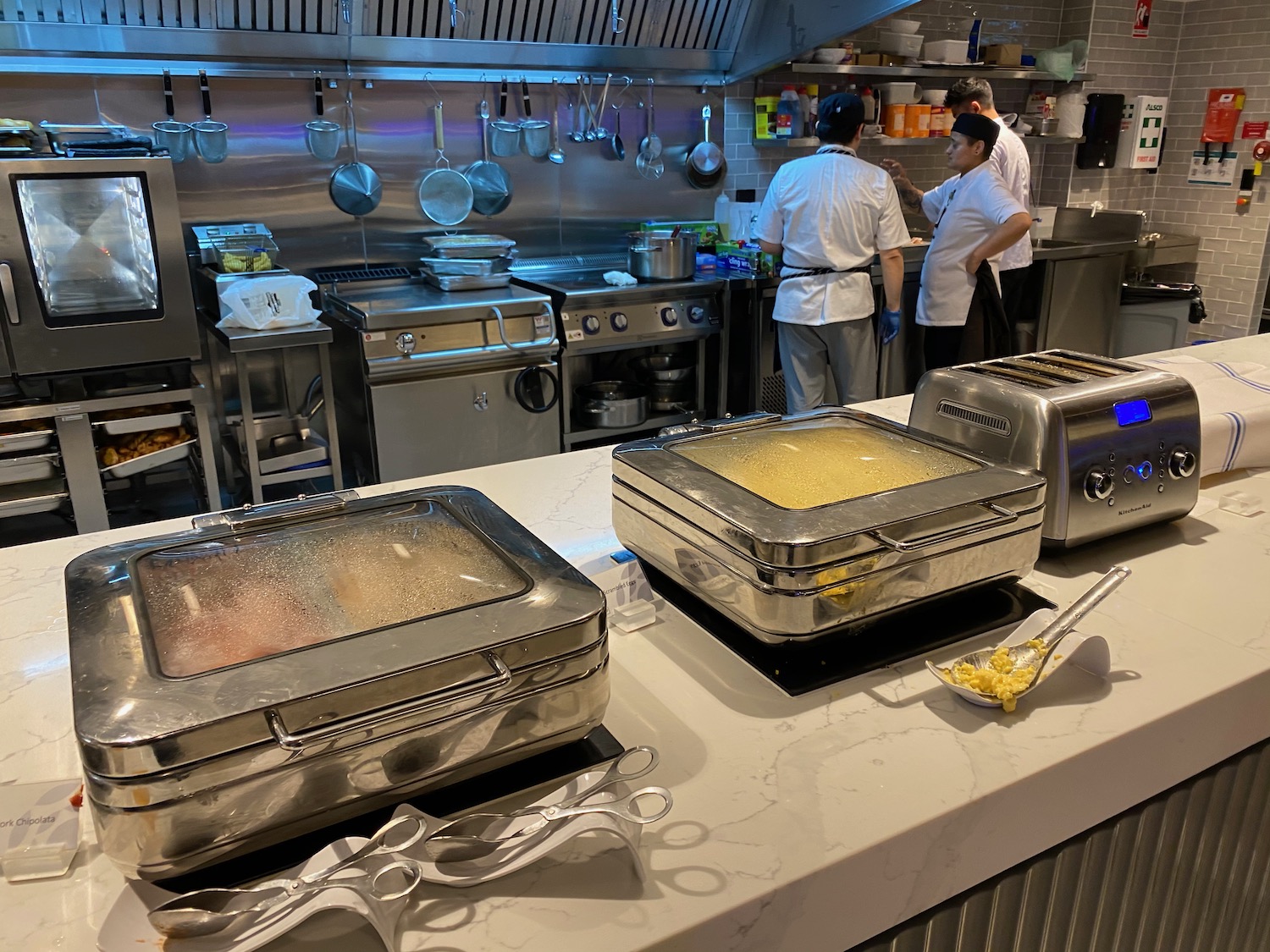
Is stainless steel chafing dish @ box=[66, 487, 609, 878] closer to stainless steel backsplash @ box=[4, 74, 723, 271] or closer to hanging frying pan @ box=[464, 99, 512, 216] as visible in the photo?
stainless steel backsplash @ box=[4, 74, 723, 271]

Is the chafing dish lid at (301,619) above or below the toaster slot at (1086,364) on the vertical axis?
below

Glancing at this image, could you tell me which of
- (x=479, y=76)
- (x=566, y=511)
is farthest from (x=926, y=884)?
(x=479, y=76)

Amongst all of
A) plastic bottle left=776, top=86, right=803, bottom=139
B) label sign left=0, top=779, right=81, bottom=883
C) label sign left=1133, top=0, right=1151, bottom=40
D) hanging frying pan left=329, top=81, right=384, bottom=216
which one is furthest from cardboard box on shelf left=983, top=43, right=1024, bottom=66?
label sign left=0, top=779, right=81, bottom=883

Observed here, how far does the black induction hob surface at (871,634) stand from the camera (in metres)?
1.15

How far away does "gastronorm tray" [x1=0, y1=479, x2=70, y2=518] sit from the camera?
311cm

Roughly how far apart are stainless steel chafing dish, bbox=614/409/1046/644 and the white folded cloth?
66 cm

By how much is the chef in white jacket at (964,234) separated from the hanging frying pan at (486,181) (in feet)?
6.50

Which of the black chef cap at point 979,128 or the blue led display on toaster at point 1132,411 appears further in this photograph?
the black chef cap at point 979,128

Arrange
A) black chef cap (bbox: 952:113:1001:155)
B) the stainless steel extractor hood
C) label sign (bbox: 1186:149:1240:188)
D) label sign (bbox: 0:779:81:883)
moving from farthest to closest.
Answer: label sign (bbox: 1186:149:1240:188) < black chef cap (bbox: 952:113:1001:155) < the stainless steel extractor hood < label sign (bbox: 0:779:81:883)

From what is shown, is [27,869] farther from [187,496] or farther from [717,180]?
[717,180]

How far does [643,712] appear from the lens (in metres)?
1.09

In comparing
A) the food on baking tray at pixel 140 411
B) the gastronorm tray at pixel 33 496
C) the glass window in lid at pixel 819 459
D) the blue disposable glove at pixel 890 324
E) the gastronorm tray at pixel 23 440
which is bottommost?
the gastronorm tray at pixel 33 496

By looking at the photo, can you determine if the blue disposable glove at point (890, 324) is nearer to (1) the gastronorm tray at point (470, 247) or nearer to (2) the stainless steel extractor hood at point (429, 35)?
(2) the stainless steel extractor hood at point (429, 35)

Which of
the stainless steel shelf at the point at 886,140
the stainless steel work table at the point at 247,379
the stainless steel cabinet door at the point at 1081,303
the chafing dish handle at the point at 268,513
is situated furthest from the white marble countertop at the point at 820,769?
the stainless steel cabinet door at the point at 1081,303
